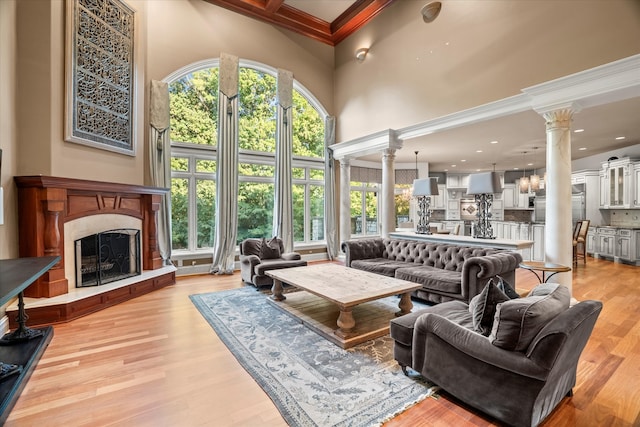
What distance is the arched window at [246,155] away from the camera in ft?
20.1

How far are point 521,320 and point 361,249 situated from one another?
3.69 metres

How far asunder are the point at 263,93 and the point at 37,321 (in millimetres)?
5853

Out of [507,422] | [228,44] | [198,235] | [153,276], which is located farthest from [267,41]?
[507,422]

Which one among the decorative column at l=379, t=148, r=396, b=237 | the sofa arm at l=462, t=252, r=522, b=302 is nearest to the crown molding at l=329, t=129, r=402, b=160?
the decorative column at l=379, t=148, r=396, b=237

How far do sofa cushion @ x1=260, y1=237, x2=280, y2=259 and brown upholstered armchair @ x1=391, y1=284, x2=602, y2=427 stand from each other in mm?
3725

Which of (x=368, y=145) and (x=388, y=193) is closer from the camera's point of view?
(x=388, y=193)

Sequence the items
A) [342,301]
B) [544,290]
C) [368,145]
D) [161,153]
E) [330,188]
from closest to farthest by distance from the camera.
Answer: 1. [544,290]
2. [342,301]
3. [161,153]
4. [368,145]
5. [330,188]

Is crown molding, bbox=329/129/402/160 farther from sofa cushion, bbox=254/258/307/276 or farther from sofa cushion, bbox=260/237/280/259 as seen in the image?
sofa cushion, bbox=254/258/307/276

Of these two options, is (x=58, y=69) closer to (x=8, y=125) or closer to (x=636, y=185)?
(x=8, y=125)

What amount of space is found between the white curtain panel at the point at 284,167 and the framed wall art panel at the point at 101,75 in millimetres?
2930

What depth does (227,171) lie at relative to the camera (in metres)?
6.17

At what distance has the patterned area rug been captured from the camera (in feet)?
6.36

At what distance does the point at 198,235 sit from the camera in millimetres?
6289

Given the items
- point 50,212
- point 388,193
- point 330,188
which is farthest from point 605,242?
point 50,212
